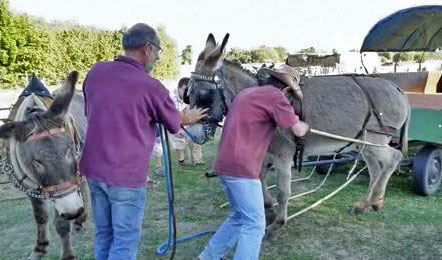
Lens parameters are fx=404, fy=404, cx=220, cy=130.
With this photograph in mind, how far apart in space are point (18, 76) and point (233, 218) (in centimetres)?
1328

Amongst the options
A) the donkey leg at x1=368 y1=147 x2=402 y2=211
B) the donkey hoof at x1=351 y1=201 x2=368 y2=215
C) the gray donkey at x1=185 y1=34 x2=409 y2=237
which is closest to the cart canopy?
the gray donkey at x1=185 y1=34 x2=409 y2=237

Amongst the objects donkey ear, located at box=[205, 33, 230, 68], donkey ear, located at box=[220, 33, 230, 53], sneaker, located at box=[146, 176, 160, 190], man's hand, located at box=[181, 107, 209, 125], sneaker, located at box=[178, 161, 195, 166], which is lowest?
sneaker, located at box=[178, 161, 195, 166]

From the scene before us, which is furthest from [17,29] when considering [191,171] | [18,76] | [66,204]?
[66,204]

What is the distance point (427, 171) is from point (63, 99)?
442cm

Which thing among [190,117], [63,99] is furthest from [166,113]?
[63,99]

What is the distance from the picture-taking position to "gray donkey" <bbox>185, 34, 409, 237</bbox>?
13.2 feet

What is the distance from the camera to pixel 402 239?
3969 millimetres

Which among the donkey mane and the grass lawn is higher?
the donkey mane

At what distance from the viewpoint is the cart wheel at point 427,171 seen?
16.9ft

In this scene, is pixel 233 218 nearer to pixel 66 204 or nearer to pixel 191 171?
pixel 66 204

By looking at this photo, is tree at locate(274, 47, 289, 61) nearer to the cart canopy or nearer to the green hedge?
the green hedge

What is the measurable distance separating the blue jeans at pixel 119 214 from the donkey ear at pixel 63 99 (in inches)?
26.6

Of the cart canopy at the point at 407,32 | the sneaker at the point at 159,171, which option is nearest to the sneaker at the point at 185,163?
the sneaker at the point at 159,171

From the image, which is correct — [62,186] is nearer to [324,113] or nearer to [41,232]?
[41,232]
